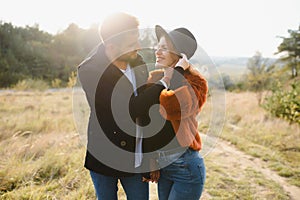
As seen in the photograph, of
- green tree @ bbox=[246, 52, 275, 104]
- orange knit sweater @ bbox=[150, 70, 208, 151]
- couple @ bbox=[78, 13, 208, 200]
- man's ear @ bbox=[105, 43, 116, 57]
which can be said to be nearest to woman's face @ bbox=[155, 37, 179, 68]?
couple @ bbox=[78, 13, 208, 200]

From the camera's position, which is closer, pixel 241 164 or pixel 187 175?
pixel 187 175

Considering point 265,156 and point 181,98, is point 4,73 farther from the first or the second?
point 181,98

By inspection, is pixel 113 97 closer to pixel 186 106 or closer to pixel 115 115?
pixel 115 115

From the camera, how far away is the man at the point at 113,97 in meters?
1.48

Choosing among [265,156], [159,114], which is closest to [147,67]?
[159,114]

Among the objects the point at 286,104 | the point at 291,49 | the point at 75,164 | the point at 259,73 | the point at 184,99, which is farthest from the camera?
the point at 291,49

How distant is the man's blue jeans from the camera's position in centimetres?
171

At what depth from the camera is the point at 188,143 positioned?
1559 millimetres

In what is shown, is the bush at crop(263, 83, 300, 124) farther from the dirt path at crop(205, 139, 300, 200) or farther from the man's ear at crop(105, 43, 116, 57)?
the man's ear at crop(105, 43, 116, 57)

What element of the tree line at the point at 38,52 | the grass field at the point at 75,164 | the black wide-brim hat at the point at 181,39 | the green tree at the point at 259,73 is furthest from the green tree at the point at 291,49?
the black wide-brim hat at the point at 181,39

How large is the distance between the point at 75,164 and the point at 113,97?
3000 millimetres

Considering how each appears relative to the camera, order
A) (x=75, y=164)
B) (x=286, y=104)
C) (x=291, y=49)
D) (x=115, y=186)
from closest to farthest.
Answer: (x=115, y=186), (x=75, y=164), (x=286, y=104), (x=291, y=49)

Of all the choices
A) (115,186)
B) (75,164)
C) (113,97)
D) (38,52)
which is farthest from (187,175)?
(38,52)

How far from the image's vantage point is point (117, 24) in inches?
58.2
